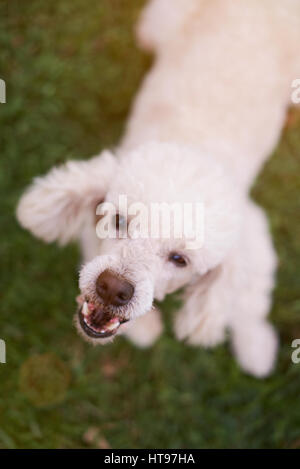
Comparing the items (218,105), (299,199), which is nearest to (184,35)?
(218,105)

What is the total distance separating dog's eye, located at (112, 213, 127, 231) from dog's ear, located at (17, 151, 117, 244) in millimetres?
202

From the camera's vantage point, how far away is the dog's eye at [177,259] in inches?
66.5

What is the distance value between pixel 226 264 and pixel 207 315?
0.30 meters

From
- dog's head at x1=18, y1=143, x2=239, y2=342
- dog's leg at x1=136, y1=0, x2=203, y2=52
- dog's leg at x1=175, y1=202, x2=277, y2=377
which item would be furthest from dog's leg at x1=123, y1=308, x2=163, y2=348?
dog's leg at x1=136, y1=0, x2=203, y2=52

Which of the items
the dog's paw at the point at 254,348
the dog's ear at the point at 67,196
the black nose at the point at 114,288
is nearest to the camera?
the black nose at the point at 114,288

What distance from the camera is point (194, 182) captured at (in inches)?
65.7

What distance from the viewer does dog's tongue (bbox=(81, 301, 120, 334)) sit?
171 centimetres

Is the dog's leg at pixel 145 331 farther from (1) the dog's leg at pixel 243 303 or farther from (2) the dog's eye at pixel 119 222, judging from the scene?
(2) the dog's eye at pixel 119 222

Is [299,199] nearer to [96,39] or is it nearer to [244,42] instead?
[244,42]

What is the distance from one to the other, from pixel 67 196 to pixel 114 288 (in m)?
0.54

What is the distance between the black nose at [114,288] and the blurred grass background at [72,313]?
40.5 inches

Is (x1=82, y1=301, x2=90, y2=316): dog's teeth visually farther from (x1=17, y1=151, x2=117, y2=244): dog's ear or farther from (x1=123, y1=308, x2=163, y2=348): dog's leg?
(x1=123, y1=308, x2=163, y2=348): dog's leg

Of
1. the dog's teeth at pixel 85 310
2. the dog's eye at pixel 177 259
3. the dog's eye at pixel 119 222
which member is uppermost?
the dog's eye at pixel 119 222

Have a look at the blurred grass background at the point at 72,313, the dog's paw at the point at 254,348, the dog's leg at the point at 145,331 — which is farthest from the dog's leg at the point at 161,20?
the dog's paw at the point at 254,348
